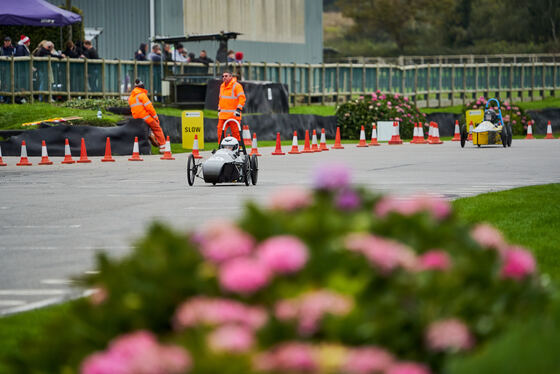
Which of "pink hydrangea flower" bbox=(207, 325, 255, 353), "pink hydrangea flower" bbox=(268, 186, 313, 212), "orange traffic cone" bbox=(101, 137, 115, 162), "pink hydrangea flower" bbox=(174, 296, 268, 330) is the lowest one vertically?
"orange traffic cone" bbox=(101, 137, 115, 162)

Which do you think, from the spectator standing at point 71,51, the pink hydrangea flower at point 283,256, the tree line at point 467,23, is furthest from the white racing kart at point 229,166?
the tree line at point 467,23

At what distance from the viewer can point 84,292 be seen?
9.23 meters

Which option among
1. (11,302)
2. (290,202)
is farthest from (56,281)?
(290,202)

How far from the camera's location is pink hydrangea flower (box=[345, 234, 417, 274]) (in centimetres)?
393

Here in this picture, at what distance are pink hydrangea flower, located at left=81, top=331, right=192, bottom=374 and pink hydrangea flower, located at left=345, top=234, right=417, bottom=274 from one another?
2.44ft

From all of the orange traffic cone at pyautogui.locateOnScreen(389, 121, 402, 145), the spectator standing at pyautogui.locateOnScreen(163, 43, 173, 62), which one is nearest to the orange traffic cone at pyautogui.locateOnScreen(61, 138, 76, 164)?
the orange traffic cone at pyautogui.locateOnScreen(389, 121, 402, 145)

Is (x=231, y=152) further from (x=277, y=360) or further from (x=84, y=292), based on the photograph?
(x=277, y=360)

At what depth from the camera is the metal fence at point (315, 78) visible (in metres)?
37.4

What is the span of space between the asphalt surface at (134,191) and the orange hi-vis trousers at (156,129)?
1300 millimetres

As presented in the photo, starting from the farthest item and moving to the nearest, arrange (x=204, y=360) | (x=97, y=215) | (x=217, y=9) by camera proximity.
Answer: (x=217, y=9) < (x=97, y=215) < (x=204, y=360)

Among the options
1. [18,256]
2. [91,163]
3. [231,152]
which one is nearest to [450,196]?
[231,152]

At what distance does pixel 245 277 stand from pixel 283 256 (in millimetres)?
143

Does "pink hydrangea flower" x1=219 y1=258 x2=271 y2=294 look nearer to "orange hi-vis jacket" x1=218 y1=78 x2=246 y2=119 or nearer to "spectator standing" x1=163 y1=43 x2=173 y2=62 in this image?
"orange hi-vis jacket" x1=218 y1=78 x2=246 y2=119

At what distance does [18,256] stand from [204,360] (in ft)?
26.5
